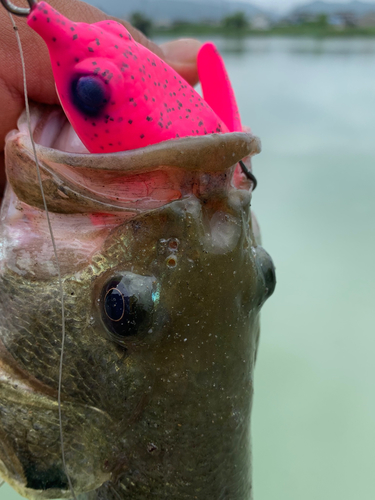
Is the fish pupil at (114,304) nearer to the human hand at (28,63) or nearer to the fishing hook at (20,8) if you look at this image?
the fishing hook at (20,8)

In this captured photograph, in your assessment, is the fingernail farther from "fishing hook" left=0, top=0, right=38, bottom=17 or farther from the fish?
"fishing hook" left=0, top=0, right=38, bottom=17

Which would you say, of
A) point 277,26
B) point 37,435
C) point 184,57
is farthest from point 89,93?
point 277,26

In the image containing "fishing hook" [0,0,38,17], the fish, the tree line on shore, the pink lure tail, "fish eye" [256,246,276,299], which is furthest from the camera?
the tree line on shore

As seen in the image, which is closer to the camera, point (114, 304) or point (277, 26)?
point (114, 304)

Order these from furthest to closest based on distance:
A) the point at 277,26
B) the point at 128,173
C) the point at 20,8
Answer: the point at 277,26 < the point at 128,173 < the point at 20,8

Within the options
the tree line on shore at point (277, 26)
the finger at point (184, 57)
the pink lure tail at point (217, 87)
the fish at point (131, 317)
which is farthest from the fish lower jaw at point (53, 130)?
the tree line on shore at point (277, 26)

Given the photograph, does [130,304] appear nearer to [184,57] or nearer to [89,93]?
[89,93]

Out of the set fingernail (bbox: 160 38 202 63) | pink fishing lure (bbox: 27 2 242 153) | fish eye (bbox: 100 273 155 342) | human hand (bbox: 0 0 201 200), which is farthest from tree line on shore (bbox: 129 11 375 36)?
fish eye (bbox: 100 273 155 342)

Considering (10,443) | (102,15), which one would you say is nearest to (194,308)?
(10,443)
